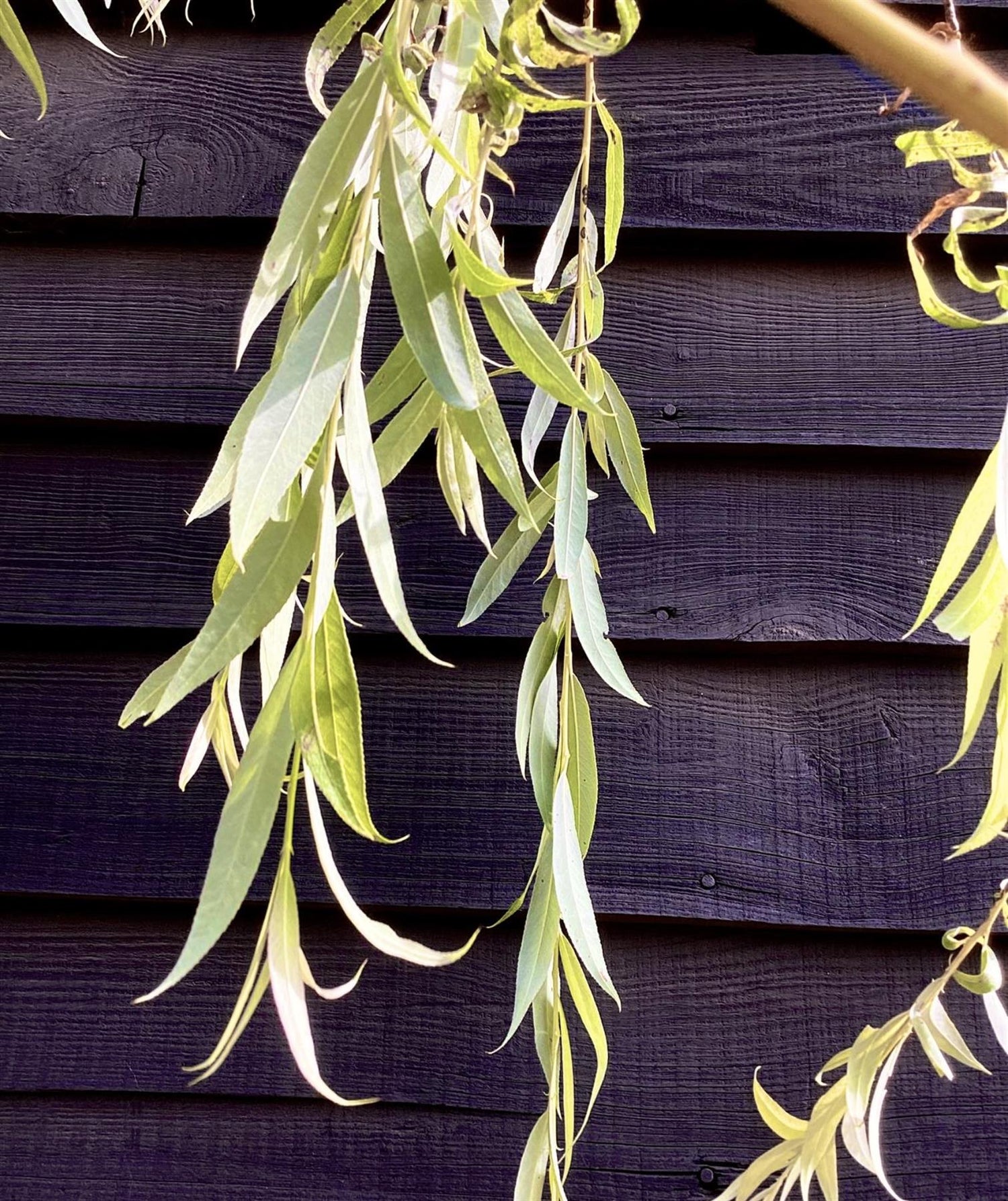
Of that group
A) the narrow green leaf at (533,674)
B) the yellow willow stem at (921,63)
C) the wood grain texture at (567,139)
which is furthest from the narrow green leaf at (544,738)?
the wood grain texture at (567,139)

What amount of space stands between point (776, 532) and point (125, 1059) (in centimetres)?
64

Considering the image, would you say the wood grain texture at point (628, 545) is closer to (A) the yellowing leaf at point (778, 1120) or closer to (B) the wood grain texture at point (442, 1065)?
(B) the wood grain texture at point (442, 1065)

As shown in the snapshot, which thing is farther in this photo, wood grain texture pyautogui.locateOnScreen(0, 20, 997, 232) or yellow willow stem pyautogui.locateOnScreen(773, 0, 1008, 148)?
wood grain texture pyautogui.locateOnScreen(0, 20, 997, 232)

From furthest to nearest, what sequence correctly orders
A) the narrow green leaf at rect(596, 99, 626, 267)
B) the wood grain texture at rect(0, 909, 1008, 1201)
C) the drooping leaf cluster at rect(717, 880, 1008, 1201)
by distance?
the wood grain texture at rect(0, 909, 1008, 1201) → the narrow green leaf at rect(596, 99, 626, 267) → the drooping leaf cluster at rect(717, 880, 1008, 1201)

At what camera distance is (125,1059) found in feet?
2.42

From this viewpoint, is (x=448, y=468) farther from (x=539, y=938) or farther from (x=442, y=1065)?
(x=442, y=1065)

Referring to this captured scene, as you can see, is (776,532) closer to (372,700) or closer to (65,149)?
(372,700)

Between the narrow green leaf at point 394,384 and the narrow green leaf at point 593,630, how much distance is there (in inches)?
5.1

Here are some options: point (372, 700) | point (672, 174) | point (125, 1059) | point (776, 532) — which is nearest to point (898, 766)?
point (776, 532)

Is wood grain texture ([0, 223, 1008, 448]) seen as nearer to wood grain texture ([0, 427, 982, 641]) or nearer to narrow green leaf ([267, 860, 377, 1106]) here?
wood grain texture ([0, 427, 982, 641])

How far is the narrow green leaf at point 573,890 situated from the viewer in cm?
49

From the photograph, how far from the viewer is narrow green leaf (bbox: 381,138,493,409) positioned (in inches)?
13.4

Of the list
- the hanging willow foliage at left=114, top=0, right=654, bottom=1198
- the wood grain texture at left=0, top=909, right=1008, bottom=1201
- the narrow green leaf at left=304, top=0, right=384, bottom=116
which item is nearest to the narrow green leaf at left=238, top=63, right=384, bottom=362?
the hanging willow foliage at left=114, top=0, right=654, bottom=1198

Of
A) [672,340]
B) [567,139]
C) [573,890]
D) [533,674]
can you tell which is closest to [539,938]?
[573,890]
